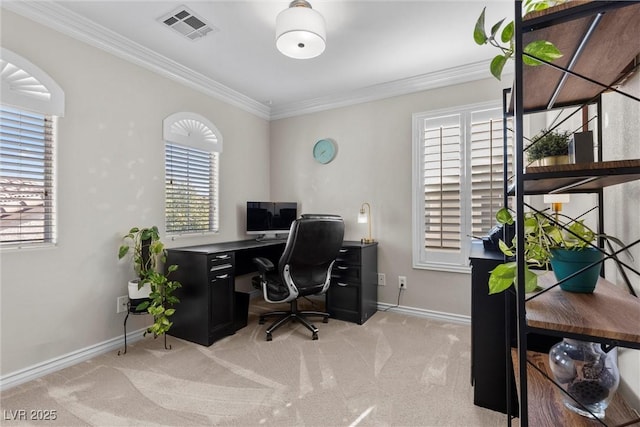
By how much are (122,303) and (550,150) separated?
3.07 m

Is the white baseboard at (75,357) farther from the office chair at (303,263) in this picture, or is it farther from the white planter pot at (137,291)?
the office chair at (303,263)

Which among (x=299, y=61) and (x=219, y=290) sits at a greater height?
(x=299, y=61)

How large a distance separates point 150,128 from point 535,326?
3133 millimetres

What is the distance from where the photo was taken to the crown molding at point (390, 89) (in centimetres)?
303

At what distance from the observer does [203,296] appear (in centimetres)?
263

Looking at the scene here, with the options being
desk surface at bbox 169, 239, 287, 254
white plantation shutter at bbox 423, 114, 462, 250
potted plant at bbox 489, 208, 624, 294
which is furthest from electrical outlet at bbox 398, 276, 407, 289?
potted plant at bbox 489, 208, 624, 294

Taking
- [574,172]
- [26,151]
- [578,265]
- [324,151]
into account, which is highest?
[324,151]

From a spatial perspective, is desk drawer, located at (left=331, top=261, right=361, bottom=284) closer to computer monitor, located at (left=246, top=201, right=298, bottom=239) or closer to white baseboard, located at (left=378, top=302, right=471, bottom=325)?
white baseboard, located at (left=378, top=302, right=471, bottom=325)

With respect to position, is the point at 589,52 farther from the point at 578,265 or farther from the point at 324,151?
the point at 324,151

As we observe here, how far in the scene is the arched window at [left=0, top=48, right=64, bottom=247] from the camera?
1989 mm

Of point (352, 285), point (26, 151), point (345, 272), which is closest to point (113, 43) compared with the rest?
point (26, 151)

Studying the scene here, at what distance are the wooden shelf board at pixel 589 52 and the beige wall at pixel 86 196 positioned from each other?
2.84 metres

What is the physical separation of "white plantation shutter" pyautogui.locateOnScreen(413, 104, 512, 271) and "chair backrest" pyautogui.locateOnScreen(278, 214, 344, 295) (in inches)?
42.4

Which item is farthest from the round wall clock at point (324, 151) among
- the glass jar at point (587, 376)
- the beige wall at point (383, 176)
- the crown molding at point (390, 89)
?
the glass jar at point (587, 376)
